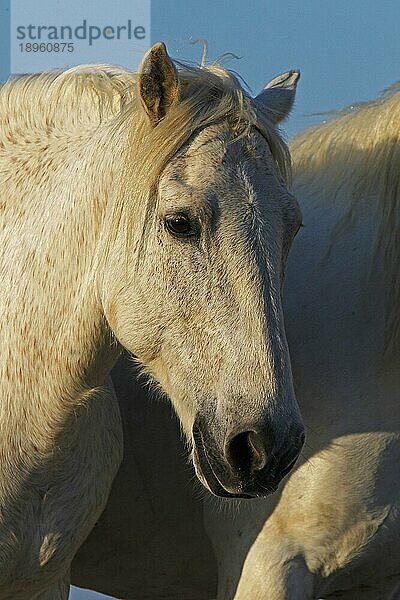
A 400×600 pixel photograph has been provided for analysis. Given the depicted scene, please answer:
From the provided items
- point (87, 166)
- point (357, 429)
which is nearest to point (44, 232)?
point (87, 166)

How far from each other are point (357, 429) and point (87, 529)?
89cm

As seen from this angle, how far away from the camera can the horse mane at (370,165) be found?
348cm

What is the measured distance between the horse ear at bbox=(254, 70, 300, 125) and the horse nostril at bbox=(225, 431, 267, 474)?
927 millimetres

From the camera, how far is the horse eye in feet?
9.02

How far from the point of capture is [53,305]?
123 inches

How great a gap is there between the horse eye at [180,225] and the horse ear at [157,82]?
29cm

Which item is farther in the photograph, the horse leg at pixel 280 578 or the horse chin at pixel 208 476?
the horse leg at pixel 280 578

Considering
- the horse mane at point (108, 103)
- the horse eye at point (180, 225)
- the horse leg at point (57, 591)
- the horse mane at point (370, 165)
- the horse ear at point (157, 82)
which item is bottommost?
the horse leg at point (57, 591)

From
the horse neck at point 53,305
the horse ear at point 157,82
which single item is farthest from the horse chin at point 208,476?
the horse ear at point 157,82

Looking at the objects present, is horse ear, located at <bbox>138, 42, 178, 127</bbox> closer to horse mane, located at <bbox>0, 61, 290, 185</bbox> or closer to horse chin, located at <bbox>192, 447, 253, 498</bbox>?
horse mane, located at <bbox>0, 61, 290, 185</bbox>

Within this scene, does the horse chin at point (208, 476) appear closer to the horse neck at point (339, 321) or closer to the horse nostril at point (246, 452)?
the horse nostril at point (246, 452)

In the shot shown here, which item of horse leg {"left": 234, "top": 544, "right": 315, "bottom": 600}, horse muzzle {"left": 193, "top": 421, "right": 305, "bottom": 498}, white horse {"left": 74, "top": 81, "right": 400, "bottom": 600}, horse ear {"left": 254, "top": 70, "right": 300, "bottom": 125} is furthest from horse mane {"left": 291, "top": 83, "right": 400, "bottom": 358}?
horse muzzle {"left": 193, "top": 421, "right": 305, "bottom": 498}

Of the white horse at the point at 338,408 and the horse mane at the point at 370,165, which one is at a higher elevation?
the horse mane at the point at 370,165

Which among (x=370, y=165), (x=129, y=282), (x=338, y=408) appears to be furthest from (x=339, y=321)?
(x=129, y=282)
